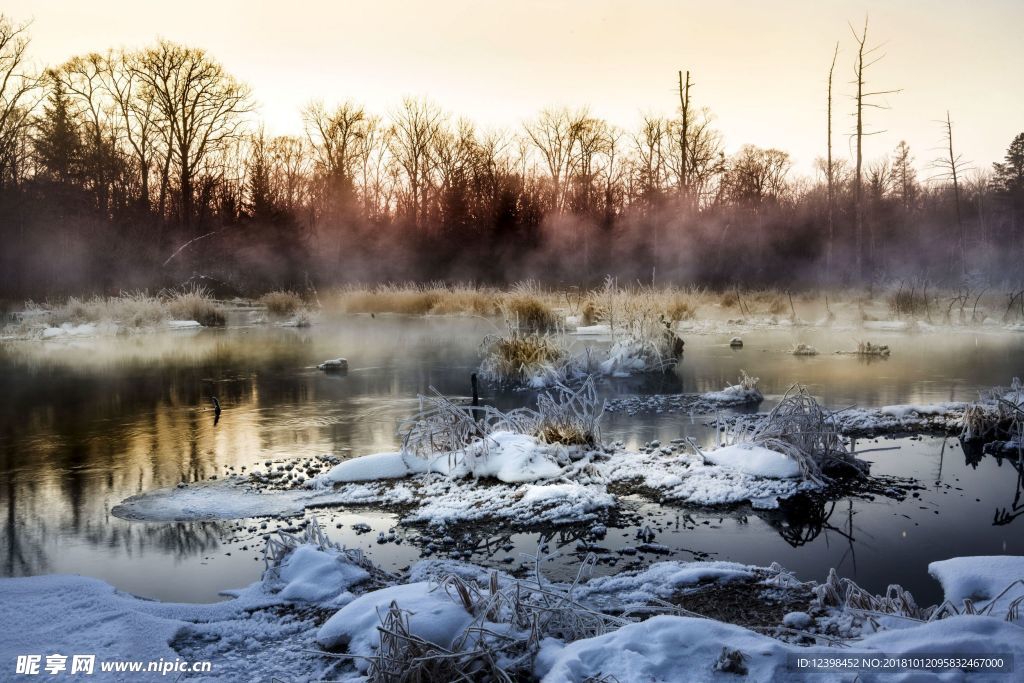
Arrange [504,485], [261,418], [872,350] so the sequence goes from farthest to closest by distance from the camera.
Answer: [872,350]
[261,418]
[504,485]

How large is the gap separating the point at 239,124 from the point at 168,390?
84.8 ft

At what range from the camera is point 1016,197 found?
125 ft

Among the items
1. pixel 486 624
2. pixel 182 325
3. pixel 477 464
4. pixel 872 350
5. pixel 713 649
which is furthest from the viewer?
pixel 182 325

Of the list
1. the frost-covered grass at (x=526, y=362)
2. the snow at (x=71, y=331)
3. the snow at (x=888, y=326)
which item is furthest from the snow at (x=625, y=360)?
the snow at (x=71, y=331)

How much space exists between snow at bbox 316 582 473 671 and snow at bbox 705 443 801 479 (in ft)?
11.1

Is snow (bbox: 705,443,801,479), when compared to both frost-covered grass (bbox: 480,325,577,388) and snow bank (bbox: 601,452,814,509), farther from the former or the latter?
frost-covered grass (bbox: 480,325,577,388)

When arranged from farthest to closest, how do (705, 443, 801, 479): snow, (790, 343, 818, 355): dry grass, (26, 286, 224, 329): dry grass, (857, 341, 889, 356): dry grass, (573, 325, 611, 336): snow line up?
1. (26, 286, 224, 329): dry grass
2. (573, 325, 611, 336): snow
3. (790, 343, 818, 355): dry grass
4. (857, 341, 889, 356): dry grass
5. (705, 443, 801, 479): snow

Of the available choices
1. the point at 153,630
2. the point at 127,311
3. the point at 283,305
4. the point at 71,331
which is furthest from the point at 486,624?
the point at 283,305

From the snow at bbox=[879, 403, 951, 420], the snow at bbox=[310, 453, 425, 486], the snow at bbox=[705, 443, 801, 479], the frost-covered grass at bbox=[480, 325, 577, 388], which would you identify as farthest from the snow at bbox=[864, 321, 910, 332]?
the snow at bbox=[310, 453, 425, 486]

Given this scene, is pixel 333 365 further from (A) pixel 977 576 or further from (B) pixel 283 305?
(B) pixel 283 305

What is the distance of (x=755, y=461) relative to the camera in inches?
233

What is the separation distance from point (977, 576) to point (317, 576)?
3.46 m

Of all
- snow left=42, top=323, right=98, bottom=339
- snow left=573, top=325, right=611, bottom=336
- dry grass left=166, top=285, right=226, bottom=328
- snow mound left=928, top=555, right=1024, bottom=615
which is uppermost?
dry grass left=166, top=285, right=226, bottom=328

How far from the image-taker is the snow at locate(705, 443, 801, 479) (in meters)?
5.77
